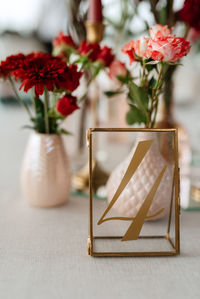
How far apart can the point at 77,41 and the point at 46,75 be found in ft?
1.37

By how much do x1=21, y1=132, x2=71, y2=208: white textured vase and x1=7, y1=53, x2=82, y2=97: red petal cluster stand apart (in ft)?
0.50

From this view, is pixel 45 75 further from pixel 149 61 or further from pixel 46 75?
pixel 149 61

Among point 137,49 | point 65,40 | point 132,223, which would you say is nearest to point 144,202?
point 132,223

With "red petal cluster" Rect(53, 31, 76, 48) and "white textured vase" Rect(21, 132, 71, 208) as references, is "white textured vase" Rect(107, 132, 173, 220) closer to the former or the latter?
"white textured vase" Rect(21, 132, 71, 208)

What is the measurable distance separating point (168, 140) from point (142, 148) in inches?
2.6

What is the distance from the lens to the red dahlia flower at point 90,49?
24.3 inches

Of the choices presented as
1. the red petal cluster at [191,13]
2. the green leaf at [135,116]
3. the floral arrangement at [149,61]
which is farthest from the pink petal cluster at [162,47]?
the red petal cluster at [191,13]

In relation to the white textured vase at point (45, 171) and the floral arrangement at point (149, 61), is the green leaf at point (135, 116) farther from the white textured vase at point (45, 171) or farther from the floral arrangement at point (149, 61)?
the white textured vase at point (45, 171)

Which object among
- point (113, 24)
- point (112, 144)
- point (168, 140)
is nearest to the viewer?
point (168, 140)

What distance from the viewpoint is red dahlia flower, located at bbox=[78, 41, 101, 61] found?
0.62 m

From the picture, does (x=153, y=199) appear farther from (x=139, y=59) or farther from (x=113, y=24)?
(x=113, y=24)

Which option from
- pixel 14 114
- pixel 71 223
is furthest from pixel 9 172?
pixel 14 114

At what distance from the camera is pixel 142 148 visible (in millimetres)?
499

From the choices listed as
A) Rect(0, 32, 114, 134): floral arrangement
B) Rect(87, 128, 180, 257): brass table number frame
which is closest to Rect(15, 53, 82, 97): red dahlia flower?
Rect(0, 32, 114, 134): floral arrangement
